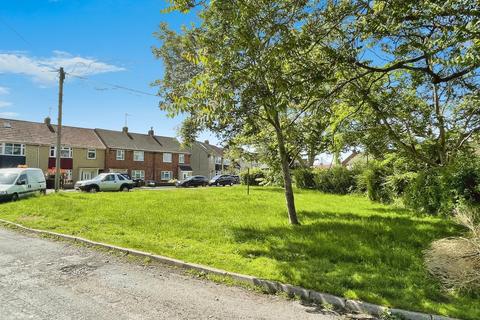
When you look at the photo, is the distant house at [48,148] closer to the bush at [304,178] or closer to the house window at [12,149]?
the house window at [12,149]

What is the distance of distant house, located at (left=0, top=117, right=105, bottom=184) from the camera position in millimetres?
43438

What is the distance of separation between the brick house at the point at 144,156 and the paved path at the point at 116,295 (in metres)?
45.1

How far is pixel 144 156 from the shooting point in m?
57.3

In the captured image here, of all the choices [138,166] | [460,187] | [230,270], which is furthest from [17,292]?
[138,166]

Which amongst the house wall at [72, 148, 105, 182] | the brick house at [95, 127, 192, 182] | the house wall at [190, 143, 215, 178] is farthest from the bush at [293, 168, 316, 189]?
the house wall at [190, 143, 215, 178]

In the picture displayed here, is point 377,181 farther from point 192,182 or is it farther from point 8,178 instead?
point 192,182

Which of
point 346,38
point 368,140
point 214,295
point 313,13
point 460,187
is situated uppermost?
point 313,13

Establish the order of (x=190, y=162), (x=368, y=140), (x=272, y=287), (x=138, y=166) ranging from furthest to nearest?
(x=190, y=162) < (x=138, y=166) < (x=368, y=140) < (x=272, y=287)

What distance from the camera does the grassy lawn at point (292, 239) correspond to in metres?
5.97

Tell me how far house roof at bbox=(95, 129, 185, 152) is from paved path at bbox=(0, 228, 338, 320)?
4552cm

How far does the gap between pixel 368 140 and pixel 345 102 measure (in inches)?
162

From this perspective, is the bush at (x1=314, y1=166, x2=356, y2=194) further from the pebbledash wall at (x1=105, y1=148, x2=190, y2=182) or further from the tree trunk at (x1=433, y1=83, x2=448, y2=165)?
the pebbledash wall at (x1=105, y1=148, x2=190, y2=182)

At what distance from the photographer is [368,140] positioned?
51.3 ft

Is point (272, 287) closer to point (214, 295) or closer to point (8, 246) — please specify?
point (214, 295)
